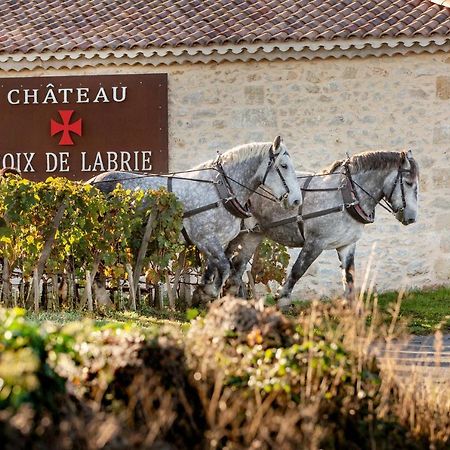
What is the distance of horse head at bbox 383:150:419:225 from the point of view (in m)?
14.2

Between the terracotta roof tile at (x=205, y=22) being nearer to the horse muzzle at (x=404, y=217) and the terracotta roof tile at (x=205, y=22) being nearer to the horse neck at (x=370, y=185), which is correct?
Result: the horse neck at (x=370, y=185)

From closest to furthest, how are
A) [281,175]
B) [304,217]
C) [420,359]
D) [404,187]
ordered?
[420,359] → [281,175] → [404,187] → [304,217]

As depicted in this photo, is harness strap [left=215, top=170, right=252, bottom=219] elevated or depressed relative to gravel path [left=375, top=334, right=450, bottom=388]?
elevated

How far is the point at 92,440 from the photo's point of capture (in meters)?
4.82

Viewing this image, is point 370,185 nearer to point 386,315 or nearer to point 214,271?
point 386,315

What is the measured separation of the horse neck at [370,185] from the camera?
14.4 meters

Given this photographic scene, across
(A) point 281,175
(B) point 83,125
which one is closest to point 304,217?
(A) point 281,175

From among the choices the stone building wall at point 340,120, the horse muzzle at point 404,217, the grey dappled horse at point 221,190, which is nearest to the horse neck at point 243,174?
the grey dappled horse at point 221,190

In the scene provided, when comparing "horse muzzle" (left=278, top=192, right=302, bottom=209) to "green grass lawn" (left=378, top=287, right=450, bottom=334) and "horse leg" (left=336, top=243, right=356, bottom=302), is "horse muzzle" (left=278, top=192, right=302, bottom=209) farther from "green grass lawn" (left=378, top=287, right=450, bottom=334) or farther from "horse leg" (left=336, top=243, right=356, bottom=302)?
"green grass lawn" (left=378, top=287, right=450, bottom=334)

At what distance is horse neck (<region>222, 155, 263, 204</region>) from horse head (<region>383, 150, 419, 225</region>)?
1.58m

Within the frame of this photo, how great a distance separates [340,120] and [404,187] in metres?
4.38

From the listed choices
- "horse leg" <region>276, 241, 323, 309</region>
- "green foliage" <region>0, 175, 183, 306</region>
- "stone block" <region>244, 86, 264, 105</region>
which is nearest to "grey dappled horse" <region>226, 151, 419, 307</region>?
"horse leg" <region>276, 241, 323, 309</region>

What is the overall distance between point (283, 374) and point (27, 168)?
12860 millimetres

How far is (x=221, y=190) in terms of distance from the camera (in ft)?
45.2
